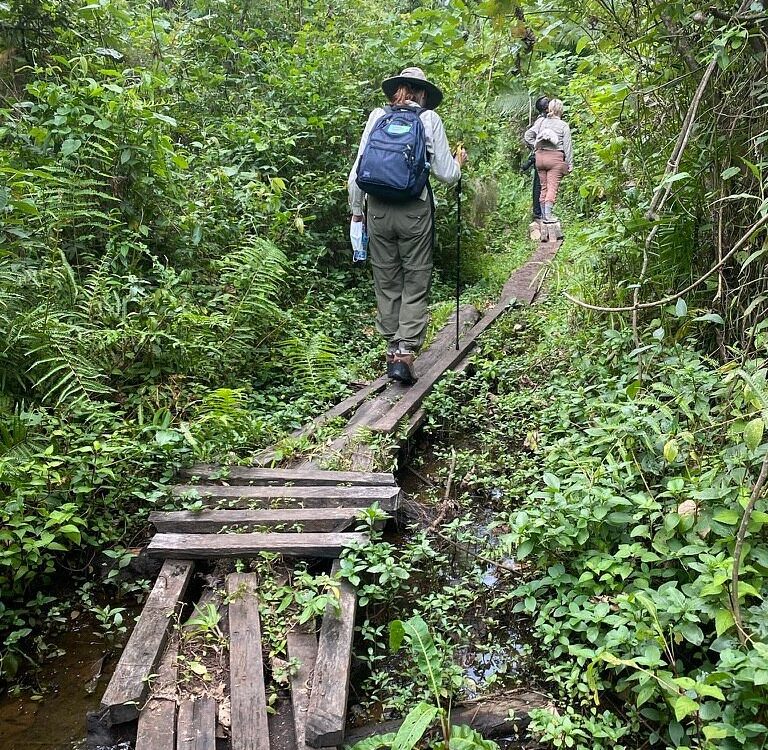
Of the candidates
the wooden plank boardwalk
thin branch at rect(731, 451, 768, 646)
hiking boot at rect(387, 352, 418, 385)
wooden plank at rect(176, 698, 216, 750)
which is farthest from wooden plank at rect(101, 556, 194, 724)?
hiking boot at rect(387, 352, 418, 385)

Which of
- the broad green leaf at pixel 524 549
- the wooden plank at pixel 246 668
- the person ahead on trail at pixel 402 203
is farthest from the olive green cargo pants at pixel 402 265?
the wooden plank at pixel 246 668

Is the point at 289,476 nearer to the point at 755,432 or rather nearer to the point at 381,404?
the point at 381,404

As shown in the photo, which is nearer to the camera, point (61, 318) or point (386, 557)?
point (386, 557)

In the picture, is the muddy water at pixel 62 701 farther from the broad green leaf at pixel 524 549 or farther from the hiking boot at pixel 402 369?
the hiking boot at pixel 402 369

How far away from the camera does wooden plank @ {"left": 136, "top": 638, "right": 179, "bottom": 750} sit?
2607 mm

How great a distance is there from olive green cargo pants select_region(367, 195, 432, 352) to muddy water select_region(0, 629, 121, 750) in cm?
358

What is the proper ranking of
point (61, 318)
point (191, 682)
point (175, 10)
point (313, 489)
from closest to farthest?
1. point (191, 682)
2. point (313, 489)
3. point (61, 318)
4. point (175, 10)

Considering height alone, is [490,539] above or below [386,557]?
below

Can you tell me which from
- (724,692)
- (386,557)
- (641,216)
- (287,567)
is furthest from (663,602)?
(641,216)

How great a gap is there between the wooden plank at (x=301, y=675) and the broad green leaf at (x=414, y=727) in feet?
1.41

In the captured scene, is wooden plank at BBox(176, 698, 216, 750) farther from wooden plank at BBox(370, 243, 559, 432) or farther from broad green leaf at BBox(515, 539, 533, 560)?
wooden plank at BBox(370, 243, 559, 432)

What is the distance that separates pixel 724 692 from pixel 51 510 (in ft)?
11.5

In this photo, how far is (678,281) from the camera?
459 cm

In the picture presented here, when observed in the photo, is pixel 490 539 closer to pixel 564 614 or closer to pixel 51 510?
pixel 564 614
